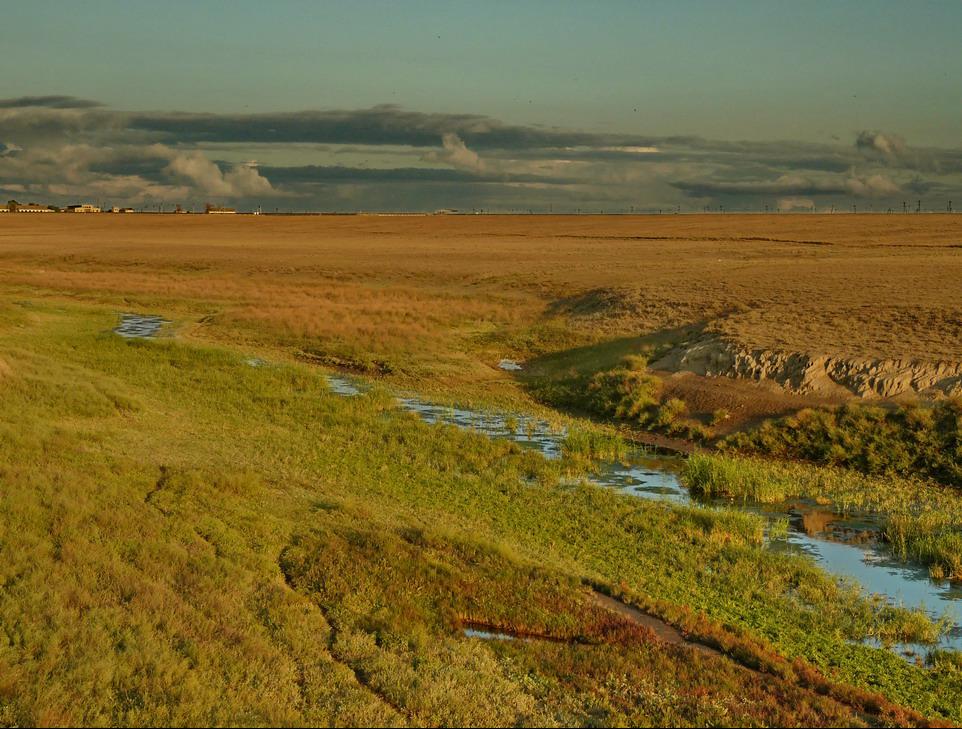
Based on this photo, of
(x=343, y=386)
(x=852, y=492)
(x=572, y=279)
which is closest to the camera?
(x=852, y=492)

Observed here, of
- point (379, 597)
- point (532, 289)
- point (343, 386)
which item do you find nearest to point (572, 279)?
point (532, 289)

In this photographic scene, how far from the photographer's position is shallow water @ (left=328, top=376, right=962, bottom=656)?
14.6m

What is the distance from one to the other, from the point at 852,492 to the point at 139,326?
3786cm

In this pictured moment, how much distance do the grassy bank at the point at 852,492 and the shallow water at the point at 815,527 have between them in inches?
15.2

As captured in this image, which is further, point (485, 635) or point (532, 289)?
point (532, 289)

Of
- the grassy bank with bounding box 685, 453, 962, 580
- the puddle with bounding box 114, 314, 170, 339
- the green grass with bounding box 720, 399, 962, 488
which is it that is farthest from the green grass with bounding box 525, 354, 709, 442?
the puddle with bounding box 114, 314, 170, 339

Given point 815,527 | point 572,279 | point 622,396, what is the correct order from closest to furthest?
point 815,527
point 622,396
point 572,279

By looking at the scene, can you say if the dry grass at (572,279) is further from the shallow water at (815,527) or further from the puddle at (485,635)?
the puddle at (485,635)

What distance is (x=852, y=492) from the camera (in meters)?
20.8

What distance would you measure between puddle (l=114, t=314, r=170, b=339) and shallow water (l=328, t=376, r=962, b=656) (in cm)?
2175

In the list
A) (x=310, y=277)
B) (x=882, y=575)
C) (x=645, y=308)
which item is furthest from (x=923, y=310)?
(x=310, y=277)

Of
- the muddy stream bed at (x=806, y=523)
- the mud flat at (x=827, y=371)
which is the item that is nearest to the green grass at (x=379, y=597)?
the muddy stream bed at (x=806, y=523)

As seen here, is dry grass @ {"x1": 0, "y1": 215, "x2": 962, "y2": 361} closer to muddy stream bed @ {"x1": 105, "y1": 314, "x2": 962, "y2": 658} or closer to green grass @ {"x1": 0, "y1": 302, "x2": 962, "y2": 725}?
muddy stream bed @ {"x1": 105, "y1": 314, "x2": 962, "y2": 658}

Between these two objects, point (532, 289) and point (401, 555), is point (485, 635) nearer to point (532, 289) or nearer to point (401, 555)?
point (401, 555)
